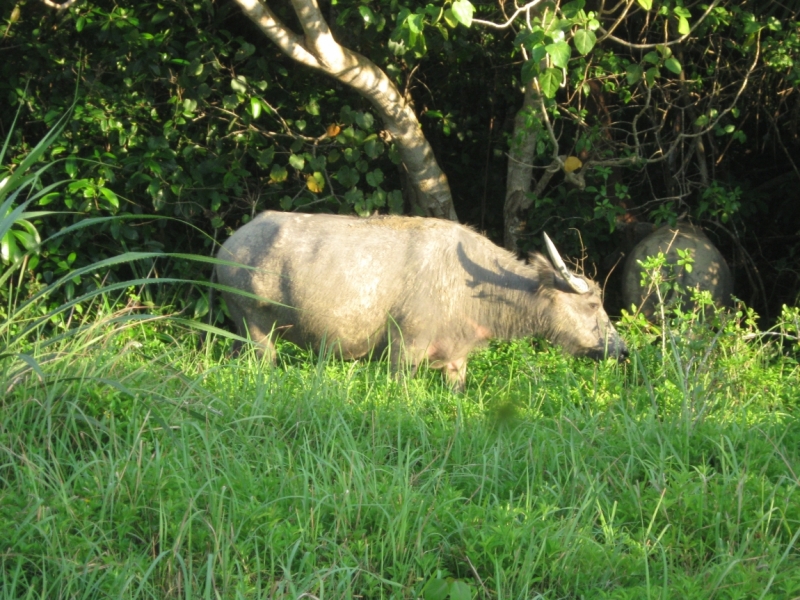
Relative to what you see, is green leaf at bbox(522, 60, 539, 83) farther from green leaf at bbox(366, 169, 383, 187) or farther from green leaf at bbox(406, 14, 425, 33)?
green leaf at bbox(366, 169, 383, 187)

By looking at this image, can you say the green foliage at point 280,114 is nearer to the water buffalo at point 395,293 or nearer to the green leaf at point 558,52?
the water buffalo at point 395,293

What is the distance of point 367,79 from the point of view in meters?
6.50

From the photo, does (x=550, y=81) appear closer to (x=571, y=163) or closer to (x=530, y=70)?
(x=530, y=70)

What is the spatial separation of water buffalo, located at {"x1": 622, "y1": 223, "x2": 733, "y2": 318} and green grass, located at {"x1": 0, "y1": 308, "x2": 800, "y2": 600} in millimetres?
1930

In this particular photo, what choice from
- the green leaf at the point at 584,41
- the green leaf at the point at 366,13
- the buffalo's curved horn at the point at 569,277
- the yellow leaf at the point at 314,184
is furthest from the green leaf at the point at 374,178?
the green leaf at the point at 584,41

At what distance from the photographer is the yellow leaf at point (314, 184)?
7191mm

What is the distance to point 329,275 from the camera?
18.7 feet

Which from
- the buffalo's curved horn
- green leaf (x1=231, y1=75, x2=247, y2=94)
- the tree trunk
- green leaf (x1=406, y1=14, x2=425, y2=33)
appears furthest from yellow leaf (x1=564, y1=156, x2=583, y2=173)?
green leaf (x1=231, y1=75, x2=247, y2=94)

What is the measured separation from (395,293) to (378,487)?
Result: 2210mm

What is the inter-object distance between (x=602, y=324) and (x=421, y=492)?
2792mm

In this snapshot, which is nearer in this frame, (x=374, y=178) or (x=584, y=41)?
(x=584, y=41)

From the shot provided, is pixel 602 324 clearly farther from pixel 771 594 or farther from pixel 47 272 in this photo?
pixel 47 272

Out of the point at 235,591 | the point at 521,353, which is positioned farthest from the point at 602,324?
the point at 235,591

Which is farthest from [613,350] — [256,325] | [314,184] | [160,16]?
[160,16]
